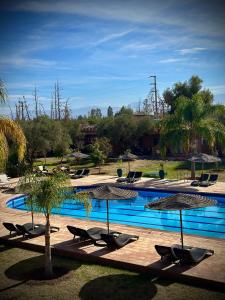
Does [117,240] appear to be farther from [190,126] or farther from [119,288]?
[190,126]

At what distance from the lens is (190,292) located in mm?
8766

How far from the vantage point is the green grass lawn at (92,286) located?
28.5 feet

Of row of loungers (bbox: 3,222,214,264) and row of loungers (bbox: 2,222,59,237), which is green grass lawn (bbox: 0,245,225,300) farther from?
row of loungers (bbox: 2,222,59,237)

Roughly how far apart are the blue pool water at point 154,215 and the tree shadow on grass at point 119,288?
20.4 feet

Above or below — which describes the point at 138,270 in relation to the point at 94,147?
below

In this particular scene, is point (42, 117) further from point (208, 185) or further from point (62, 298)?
point (62, 298)

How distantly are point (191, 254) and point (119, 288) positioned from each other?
236cm

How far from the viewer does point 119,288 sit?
9117mm

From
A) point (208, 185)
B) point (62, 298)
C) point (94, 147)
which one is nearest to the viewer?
point (62, 298)

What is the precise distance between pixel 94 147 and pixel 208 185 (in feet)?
41.7

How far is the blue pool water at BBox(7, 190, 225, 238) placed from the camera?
15983 millimetres

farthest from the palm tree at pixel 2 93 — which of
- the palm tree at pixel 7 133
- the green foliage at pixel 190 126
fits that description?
the green foliage at pixel 190 126

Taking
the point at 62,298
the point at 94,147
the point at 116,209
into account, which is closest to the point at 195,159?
the point at 116,209

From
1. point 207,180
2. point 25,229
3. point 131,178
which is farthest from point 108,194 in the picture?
point 131,178
